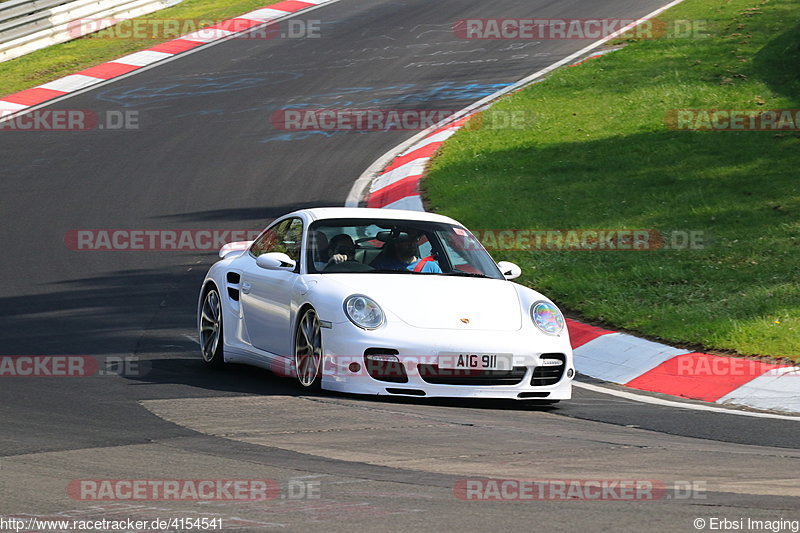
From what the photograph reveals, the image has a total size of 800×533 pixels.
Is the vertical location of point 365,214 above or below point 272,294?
above

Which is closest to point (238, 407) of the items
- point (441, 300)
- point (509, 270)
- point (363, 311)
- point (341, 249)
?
point (363, 311)

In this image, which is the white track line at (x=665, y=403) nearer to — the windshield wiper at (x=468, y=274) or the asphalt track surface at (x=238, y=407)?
the asphalt track surface at (x=238, y=407)

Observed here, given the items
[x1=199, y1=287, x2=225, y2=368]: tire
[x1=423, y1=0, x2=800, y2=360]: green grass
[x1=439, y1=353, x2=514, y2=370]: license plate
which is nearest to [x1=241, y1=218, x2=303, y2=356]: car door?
[x1=199, y1=287, x2=225, y2=368]: tire

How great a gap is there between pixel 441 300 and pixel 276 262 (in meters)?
1.30

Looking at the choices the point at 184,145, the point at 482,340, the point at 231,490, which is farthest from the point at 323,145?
the point at 231,490

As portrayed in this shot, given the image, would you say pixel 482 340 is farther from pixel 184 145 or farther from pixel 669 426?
pixel 184 145

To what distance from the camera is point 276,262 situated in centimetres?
905

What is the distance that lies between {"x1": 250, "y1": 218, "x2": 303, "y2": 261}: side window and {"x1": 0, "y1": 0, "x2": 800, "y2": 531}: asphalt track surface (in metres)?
1.02

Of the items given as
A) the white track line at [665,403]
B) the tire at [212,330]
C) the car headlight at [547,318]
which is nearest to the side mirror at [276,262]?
the tire at [212,330]

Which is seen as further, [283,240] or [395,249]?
[283,240]

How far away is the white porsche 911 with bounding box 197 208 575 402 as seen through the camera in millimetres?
8172

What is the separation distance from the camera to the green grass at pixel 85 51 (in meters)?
24.1

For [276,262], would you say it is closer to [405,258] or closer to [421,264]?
[405,258]

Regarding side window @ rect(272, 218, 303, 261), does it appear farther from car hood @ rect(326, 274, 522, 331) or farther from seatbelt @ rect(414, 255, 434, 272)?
seatbelt @ rect(414, 255, 434, 272)
